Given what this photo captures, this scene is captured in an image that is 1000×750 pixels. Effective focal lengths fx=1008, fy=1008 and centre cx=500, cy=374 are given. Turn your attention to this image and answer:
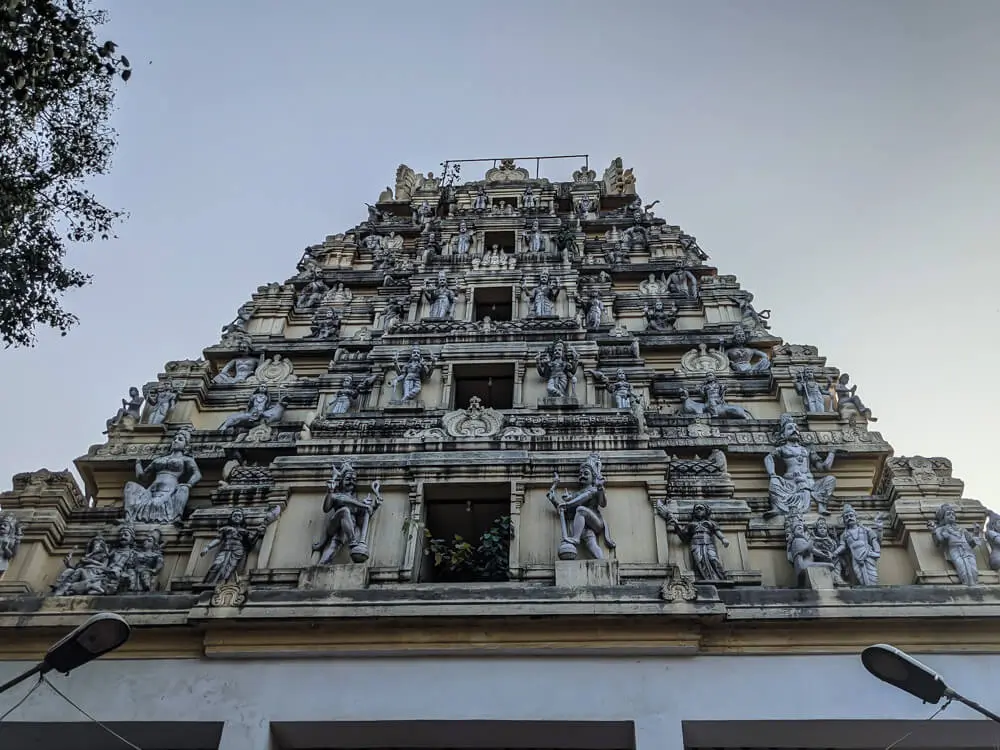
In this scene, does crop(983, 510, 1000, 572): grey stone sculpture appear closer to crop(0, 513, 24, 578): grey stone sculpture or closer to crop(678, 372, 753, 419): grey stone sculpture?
crop(678, 372, 753, 419): grey stone sculpture

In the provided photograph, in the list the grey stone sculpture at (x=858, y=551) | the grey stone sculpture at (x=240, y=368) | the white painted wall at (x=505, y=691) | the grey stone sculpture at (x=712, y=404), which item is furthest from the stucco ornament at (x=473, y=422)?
the grey stone sculpture at (x=240, y=368)

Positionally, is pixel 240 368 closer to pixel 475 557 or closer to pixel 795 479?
pixel 475 557

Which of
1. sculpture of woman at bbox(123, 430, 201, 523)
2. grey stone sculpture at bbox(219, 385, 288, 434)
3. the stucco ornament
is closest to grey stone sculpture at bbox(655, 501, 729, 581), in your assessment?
the stucco ornament

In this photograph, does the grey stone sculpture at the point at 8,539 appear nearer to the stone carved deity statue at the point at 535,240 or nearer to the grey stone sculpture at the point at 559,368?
the grey stone sculpture at the point at 559,368

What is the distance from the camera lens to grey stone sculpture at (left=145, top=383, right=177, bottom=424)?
19.2m

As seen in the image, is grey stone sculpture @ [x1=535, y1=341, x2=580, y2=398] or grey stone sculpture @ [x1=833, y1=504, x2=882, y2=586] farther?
grey stone sculpture @ [x1=535, y1=341, x2=580, y2=398]

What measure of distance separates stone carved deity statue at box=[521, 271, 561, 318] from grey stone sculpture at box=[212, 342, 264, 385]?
5.91 meters

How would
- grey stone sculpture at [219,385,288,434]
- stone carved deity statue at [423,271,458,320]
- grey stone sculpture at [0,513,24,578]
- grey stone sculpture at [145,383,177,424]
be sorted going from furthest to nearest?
stone carved deity statue at [423,271,458,320] → grey stone sculpture at [145,383,177,424] → grey stone sculpture at [219,385,288,434] → grey stone sculpture at [0,513,24,578]

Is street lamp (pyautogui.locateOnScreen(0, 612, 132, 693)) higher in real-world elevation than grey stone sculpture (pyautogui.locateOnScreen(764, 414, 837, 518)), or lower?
lower

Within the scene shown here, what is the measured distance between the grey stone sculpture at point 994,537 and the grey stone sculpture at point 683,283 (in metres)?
9.63

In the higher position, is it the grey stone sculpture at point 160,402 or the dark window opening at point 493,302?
the dark window opening at point 493,302

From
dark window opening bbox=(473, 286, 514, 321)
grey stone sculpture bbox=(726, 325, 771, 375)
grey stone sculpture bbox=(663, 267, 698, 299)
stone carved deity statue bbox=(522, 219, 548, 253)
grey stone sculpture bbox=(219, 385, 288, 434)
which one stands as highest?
stone carved deity statue bbox=(522, 219, 548, 253)

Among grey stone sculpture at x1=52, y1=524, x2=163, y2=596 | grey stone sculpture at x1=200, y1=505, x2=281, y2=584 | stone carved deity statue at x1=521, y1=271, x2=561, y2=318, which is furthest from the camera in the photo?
stone carved deity statue at x1=521, y1=271, x2=561, y2=318

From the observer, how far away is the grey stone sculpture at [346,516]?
552 inches
